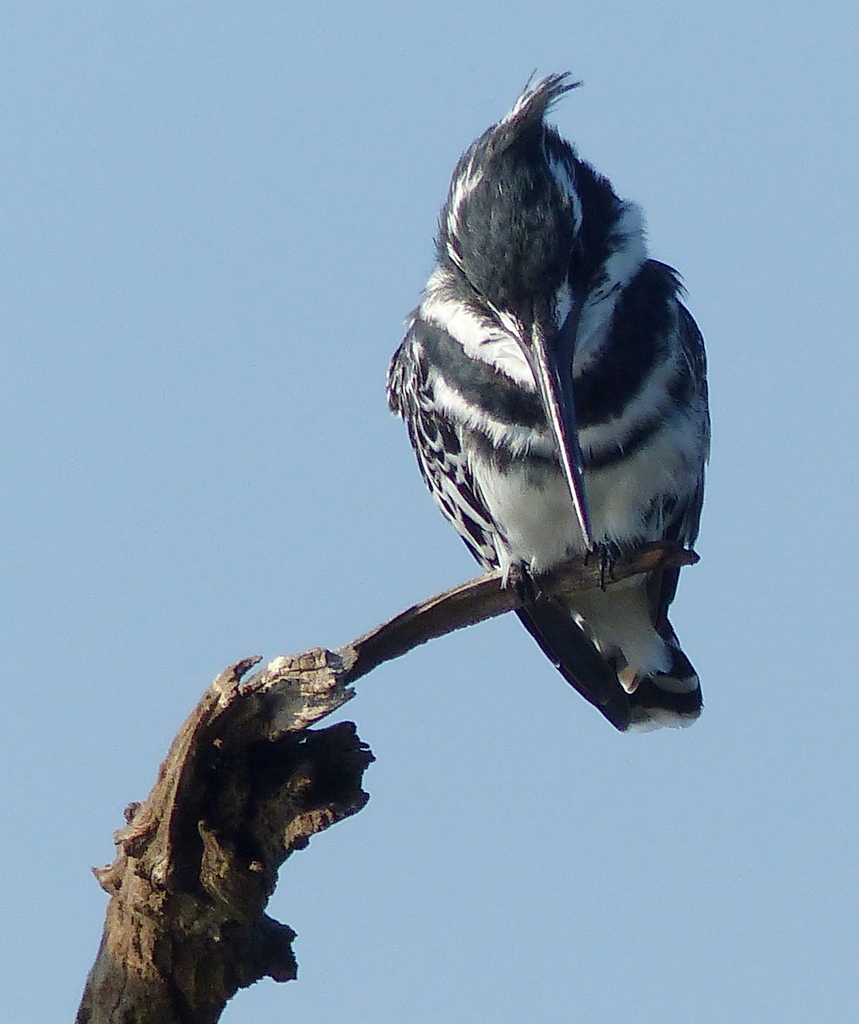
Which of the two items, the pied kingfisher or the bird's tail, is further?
the bird's tail

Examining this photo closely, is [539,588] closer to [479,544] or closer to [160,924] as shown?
[479,544]

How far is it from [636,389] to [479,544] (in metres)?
1.05

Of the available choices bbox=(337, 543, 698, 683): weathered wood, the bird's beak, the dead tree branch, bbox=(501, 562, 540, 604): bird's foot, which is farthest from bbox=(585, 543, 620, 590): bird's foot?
the dead tree branch

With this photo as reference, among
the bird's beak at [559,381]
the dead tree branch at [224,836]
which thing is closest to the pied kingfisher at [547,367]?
the bird's beak at [559,381]

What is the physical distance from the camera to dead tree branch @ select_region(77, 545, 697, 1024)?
3.69 m

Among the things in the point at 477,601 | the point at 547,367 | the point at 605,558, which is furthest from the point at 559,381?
the point at 605,558

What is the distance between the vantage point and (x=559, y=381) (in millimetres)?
4363

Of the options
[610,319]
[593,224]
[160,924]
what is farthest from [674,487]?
[160,924]

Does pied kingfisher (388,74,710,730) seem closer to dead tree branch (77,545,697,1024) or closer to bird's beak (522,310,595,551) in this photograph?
bird's beak (522,310,595,551)

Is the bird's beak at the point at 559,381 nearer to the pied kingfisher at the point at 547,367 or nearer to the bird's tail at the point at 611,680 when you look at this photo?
the pied kingfisher at the point at 547,367

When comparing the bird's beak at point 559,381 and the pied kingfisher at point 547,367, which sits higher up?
the pied kingfisher at point 547,367

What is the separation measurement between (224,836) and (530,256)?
74.0 inches

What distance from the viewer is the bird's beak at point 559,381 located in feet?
14.3

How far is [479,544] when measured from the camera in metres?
5.73
